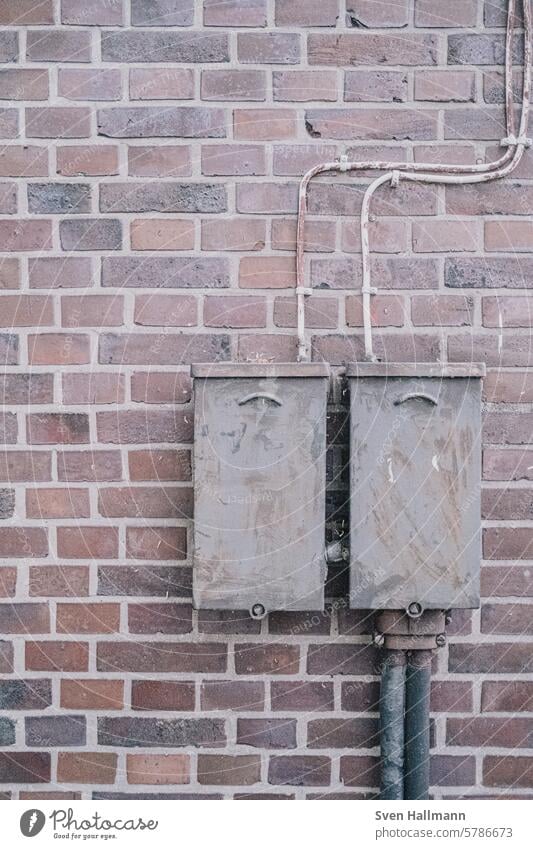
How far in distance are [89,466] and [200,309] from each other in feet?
1.29

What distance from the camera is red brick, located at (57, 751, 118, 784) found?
1.65m

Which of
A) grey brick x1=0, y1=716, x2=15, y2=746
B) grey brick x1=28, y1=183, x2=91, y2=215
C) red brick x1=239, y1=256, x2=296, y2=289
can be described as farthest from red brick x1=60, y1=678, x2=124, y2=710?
grey brick x1=28, y1=183, x2=91, y2=215

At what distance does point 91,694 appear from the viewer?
5.39 ft

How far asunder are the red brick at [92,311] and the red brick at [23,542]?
0.43 meters

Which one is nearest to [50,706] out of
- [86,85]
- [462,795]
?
[462,795]

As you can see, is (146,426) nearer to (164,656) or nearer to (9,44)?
(164,656)

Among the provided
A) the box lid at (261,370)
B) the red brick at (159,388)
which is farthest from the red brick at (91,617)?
the box lid at (261,370)

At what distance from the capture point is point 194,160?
161 centimetres

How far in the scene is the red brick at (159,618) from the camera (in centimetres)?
163

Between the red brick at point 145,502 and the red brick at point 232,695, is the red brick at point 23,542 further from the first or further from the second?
the red brick at point 232,695

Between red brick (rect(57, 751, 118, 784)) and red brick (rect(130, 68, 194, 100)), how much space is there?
1.35 meters

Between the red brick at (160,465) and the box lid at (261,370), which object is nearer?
the box lid at (261,370)
